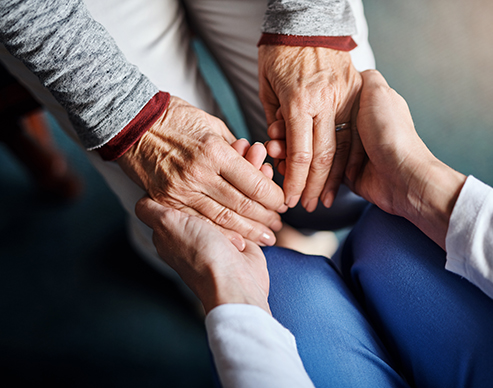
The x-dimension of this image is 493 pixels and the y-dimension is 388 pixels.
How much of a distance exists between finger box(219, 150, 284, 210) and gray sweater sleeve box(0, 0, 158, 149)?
0.64 feet

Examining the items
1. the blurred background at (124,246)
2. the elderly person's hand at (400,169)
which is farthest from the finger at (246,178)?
the blurred background at (124,246)

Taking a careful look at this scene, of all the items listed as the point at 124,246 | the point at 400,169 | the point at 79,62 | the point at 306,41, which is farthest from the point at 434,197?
the point at 124,246

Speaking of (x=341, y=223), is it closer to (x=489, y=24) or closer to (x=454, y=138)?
(x=454, y=138)

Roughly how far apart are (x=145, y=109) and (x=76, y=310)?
0.83 metres

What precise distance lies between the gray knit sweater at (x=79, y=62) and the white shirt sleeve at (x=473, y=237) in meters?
0.48

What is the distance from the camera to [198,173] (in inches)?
25.0

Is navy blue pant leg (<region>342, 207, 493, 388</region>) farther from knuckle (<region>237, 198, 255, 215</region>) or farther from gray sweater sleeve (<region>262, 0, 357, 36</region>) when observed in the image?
gray sweater sleeve (<region>262, 0, 357, 36</region>)

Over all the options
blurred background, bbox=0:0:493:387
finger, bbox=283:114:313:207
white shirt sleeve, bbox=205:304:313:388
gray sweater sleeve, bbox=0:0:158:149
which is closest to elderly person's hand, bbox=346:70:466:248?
finger, bbox=283:114:313:207

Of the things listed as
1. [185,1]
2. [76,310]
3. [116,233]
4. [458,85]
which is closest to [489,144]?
[458,85]

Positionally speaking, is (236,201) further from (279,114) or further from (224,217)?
(279,114)

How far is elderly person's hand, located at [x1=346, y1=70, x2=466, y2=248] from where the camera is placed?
54 centimetres

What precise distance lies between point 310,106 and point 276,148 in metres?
0.11

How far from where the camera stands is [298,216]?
89 centimetres

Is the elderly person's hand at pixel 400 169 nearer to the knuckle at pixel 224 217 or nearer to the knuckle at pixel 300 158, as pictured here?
the knuckle at pixel 300 158
